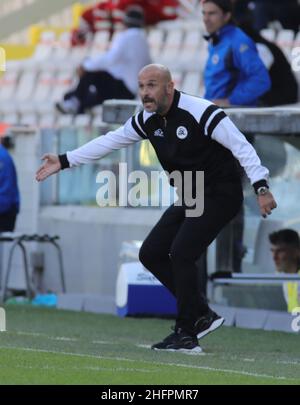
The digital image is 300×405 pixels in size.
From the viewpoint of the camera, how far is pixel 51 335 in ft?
38.5

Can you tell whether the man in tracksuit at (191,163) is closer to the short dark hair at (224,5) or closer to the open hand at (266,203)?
the open hand at (266,203)

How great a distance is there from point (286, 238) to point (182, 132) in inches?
149

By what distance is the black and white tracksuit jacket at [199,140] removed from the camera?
10.0 m

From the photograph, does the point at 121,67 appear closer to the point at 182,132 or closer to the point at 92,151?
the point at 92,151

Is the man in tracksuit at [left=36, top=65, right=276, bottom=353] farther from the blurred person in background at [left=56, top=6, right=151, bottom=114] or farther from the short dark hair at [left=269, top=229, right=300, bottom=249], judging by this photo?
the blurred person in background at [left=56, top=6, right=151, bottom=114]

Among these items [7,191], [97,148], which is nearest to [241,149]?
[97,148]

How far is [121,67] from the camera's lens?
18.6 meters

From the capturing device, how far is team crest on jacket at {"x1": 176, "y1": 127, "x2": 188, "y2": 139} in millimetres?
10180

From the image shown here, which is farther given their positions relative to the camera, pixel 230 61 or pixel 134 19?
pixel 134 19

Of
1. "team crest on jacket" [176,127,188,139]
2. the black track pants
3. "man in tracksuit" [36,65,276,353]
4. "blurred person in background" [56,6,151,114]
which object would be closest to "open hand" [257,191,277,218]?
"man in tracksuit" [36,65,276,353]

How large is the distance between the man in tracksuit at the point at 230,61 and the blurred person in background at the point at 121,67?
4.86 m

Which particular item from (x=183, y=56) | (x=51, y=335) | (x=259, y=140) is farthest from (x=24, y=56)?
(x=51, y=335)
